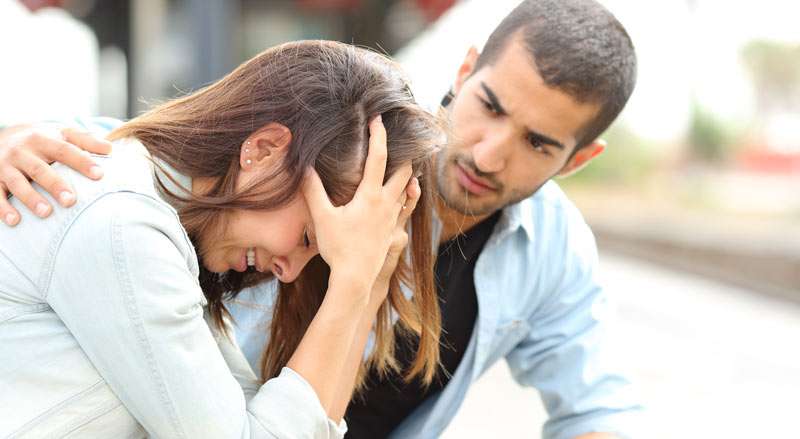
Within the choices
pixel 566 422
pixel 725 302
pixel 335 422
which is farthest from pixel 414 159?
pixel 725 302

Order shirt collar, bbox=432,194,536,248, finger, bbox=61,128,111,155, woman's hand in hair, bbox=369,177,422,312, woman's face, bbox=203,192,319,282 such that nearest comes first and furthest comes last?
finger, bbox=61,128,111,155 → woman's face, bbox=203,192,319,282 → woman's hand in hair, bbox=369,177,422,312 → shirt collar, bbox=432,194,536,248

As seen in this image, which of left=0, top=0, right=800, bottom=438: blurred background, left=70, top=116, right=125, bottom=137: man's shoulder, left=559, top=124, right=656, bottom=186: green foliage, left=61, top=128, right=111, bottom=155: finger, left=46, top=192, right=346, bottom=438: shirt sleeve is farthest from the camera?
left=559, top=124, right=656, bottom=186: green foliage

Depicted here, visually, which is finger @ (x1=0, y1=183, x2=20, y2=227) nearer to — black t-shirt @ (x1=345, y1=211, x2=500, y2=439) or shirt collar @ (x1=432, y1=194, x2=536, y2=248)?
black t-shirt @ (x1=345, y1=211, x2=500, y2=439)

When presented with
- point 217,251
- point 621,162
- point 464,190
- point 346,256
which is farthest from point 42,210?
point 621,162

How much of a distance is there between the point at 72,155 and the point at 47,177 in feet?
0.16

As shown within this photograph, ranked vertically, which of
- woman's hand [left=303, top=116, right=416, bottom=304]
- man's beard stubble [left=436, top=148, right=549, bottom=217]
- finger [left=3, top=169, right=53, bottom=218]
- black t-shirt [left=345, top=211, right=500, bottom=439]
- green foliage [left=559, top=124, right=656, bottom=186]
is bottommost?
green foliage [left=559, top=124, right=656, bottom=186]

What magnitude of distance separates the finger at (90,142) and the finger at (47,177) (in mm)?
57

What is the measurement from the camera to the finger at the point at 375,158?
5.28 feet

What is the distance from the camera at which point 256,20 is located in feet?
16.2

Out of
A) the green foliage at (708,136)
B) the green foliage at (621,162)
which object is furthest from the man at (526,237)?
the green foliage at (621,162)

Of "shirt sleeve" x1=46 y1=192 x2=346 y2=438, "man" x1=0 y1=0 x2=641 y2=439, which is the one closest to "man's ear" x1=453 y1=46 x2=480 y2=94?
"man" x1=0 y1=0 x2=641 y2=439

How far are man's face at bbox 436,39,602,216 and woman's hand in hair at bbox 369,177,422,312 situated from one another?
400 millimetres

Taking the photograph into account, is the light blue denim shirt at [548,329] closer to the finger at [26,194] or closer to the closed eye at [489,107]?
the closed eye at [489,107]

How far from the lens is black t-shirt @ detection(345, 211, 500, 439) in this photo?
2.33m
